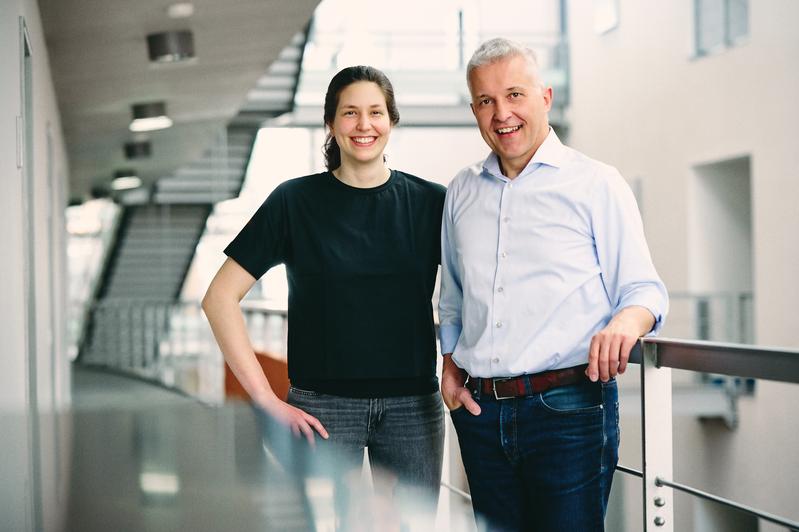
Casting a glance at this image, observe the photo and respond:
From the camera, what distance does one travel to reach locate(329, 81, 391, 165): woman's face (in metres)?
1.06

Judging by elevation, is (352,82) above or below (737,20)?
below

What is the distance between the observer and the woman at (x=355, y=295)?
1.04 metres

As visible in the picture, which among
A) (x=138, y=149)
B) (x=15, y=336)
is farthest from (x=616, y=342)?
(x=138, y=149)

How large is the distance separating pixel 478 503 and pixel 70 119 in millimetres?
3308

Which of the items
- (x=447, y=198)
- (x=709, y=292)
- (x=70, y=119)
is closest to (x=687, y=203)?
(x=709, y=292)

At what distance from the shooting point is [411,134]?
6887 mm

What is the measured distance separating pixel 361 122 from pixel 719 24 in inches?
180

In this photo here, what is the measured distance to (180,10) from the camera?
98.8 inches

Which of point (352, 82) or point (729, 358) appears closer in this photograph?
point (729, 358)

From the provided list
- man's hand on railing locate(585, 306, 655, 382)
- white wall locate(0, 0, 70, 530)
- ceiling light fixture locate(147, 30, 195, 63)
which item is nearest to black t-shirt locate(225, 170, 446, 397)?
man's hand on railing locate(585, 306, 655, 382)

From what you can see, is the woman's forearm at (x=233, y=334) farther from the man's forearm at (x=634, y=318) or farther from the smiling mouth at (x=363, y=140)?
the man's forearm at (x=634, y=318)

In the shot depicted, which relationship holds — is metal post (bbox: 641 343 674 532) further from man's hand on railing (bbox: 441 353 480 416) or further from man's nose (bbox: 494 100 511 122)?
man's nose (bbox: 494 100 511 122)

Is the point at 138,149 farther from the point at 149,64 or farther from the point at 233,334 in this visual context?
the point at 233,334

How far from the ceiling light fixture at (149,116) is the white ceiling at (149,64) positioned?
0.12 ft
